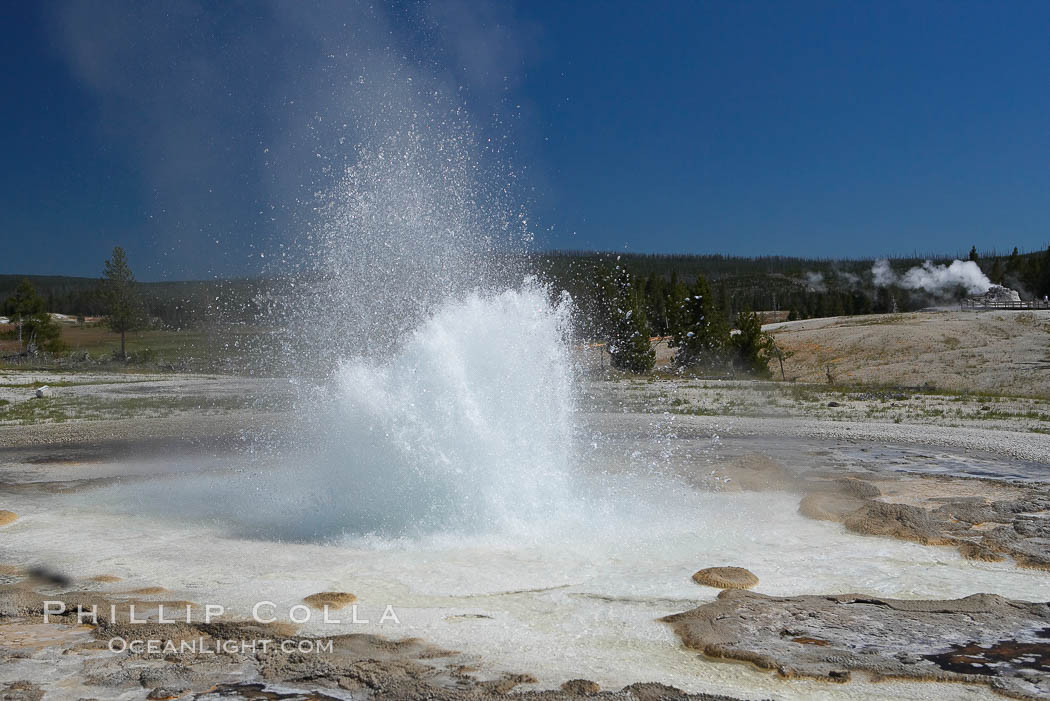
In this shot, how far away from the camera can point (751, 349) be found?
1369 inches

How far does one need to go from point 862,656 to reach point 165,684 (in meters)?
4.80

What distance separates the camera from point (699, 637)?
19.7 feet

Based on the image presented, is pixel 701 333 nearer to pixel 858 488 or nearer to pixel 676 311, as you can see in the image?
pixel 676 311

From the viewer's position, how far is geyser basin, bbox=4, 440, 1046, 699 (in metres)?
5.74

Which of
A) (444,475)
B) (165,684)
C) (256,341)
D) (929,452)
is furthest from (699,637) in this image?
(256,341)

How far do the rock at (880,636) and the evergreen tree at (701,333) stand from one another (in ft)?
103

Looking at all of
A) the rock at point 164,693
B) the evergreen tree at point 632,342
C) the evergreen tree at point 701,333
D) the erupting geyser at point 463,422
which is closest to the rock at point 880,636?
the erupting geyser at point 463,422

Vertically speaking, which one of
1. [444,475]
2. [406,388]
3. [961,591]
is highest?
[406,388]

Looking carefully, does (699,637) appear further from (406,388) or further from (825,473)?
(825,473)

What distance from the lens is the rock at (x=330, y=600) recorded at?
22.2 ft

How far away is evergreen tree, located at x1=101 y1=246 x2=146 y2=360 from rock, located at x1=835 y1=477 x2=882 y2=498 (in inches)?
2238

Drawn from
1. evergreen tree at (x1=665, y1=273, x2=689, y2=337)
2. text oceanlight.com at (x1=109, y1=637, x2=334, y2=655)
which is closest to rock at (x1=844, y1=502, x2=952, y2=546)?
text oceanlight.com at (x1=109, y1=637, x2=334, y2=655)

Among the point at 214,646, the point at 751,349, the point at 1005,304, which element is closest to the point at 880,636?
the point at 214,646

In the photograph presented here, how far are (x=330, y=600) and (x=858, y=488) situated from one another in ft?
26.0
